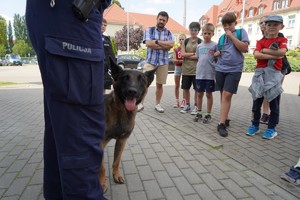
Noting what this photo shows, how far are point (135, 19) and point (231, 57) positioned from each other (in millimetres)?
65153

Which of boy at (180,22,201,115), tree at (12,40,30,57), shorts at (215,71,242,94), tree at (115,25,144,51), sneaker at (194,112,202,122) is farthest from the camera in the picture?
tree at (12,40,30,57)

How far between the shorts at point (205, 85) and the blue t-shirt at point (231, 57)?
27.5 inches

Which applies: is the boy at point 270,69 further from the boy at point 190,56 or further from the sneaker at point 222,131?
the boy at point 190,56

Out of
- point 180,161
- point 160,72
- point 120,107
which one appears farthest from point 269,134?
point 120,107

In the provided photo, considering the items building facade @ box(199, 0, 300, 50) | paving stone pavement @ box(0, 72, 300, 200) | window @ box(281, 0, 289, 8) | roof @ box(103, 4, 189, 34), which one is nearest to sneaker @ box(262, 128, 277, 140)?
paving stone pavement @ box(0, 72, 300, 200)

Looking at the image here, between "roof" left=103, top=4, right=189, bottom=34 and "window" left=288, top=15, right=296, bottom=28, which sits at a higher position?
"roof" left=103, top=4, right=189, bottom=34

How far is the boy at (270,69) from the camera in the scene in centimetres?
409

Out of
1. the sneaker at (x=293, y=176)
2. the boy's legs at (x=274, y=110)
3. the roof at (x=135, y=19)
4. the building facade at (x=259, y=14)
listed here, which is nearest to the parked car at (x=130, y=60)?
the boy's legs at (x=274, y=110)

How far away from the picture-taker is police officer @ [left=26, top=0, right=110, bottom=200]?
1233mm

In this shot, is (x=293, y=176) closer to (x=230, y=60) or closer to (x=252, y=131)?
(x=252, y=131)

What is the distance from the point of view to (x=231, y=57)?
4.54m

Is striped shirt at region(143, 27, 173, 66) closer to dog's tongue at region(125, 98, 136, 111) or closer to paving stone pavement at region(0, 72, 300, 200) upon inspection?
paving stone pavement at region(0, 72, 300, 200)

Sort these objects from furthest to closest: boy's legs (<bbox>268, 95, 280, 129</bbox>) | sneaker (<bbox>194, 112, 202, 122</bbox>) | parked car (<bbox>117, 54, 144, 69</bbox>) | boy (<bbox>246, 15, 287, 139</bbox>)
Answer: parked car (<bbox>117, 54, 144, 69</bbox>) < sneaker (<bbox>194, 112, 202, 122</bbox>) < boy's legs (<bbox>268, 95, 280, 129</bbox>) < boy (<bbox>246, 15, 287, 139</bbox>)

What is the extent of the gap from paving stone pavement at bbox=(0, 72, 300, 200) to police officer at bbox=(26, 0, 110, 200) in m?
1.25
